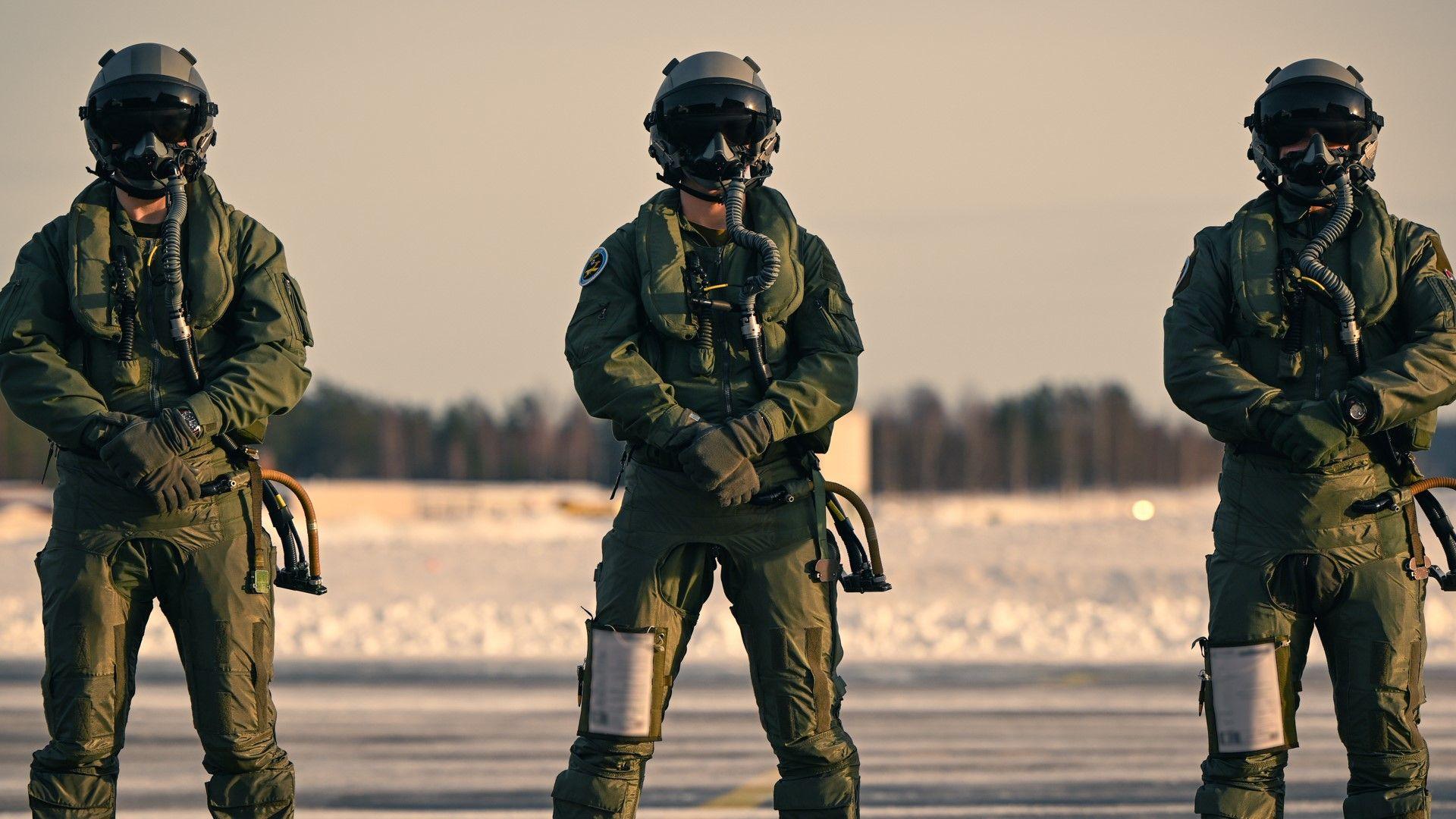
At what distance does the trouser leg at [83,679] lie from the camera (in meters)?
5.63

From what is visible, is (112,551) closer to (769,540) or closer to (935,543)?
(769,540)

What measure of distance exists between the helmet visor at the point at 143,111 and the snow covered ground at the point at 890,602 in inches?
361

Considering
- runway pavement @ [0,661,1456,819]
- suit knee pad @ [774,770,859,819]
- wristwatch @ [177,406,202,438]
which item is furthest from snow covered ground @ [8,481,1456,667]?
wristwatch @ [177,406,202,438]

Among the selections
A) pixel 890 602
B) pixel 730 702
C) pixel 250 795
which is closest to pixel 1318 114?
pixel 250 795

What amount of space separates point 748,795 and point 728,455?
3451 mm

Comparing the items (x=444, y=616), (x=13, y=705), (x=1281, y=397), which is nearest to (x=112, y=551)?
(x=1281, y=397)

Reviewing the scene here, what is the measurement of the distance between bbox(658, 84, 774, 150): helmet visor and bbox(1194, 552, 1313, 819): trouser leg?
6.91 feet

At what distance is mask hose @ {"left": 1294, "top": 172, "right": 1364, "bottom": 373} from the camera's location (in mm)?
5652

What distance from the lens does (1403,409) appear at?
557 centimetres

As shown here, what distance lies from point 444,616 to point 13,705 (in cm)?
548

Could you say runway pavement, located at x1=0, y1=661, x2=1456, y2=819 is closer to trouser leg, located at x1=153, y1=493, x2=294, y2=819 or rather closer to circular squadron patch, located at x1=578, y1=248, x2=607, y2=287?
trouser leg, located at x1=153, y1=493, x2=294, y2=819

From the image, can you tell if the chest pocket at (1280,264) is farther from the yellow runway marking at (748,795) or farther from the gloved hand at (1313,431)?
the yellow runway marking at (748,795)

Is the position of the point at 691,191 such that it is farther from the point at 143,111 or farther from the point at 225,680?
the point at 225,680

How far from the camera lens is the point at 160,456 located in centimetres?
555
